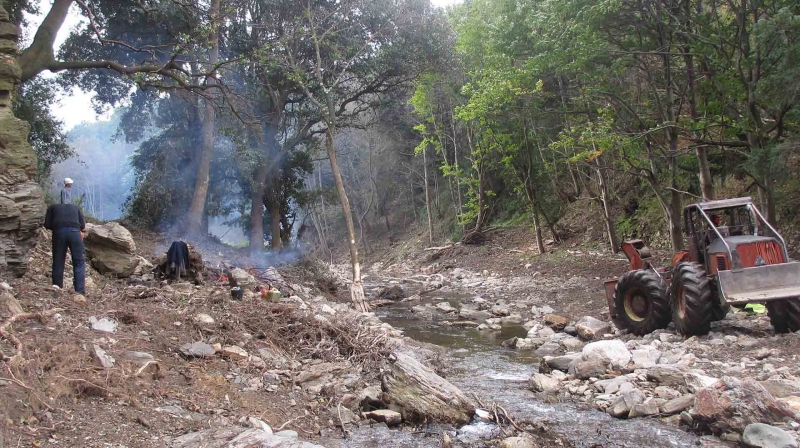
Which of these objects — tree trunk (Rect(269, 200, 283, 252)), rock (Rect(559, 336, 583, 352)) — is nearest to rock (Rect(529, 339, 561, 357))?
rock (Rect(559, 336, 583, 352))

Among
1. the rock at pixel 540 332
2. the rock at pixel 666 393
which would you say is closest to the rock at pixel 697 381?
the rock at pixel 666 393

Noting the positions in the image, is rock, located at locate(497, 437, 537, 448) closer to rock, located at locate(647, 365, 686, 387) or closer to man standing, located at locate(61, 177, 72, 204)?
rock, located at locate(647, 365, 686, 387)

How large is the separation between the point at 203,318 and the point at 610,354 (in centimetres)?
533

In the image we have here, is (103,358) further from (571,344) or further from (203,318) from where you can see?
(571,344)

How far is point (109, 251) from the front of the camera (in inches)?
392

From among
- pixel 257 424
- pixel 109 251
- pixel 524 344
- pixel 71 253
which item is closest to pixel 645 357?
pixel 524 344

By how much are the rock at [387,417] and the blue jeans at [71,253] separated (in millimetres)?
4712

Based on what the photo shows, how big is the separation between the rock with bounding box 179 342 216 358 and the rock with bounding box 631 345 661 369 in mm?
5068

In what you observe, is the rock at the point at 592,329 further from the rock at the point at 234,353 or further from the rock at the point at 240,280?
the rock at the point at 240,280

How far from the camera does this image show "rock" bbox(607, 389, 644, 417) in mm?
5371

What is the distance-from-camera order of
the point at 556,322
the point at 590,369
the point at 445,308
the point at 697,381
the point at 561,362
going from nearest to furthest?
the point at 697,381
the point at 590,369
the point at 561,362
the point at 556,322
the point at 445,308

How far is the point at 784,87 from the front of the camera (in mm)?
9602

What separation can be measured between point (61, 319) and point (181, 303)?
6.99 feet

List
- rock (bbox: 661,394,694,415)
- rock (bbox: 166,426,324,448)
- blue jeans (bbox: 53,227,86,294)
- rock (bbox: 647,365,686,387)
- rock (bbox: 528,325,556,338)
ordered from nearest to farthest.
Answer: rock (bbox: 166,426,324,448) → rock (bbox: 661,394,694,415) → rock (bbox: 647,365,686,387) → blue jeans (bbox: 53,227,86,294) → rock (bbox: 528,325,556,338)
